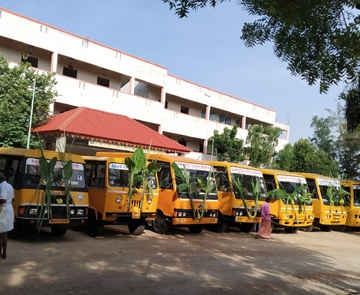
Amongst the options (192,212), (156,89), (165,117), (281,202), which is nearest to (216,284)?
(192,212)

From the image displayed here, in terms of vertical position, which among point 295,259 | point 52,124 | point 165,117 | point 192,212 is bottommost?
point 295,259

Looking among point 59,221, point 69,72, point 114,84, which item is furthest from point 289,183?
point 69,72

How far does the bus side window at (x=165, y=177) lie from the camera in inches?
499

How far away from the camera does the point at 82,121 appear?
18859 millimetres

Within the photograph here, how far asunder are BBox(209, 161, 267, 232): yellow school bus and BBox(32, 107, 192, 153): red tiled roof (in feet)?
13.2

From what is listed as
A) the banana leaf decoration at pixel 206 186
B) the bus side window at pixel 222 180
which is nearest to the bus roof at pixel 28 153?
the banana leaf decoration at pixel 206 186

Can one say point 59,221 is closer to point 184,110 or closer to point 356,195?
point 356,195

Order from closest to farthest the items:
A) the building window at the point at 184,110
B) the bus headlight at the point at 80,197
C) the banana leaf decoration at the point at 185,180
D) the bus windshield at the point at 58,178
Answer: the bus windshield at the point at 58,178 < the bus headlight at the point at 80,197 < the banana leaf decoration at the point at 185,180 < the building window at the point at 184,110

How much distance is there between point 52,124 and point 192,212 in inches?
386

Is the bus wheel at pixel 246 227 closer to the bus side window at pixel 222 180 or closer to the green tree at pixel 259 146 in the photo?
the bus side window at pixel 222 180

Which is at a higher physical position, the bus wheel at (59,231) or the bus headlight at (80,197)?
the bus headlight at (80,197)

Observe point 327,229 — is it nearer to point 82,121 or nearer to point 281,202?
point 281,202

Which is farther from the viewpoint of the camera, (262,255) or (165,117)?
(165,117)

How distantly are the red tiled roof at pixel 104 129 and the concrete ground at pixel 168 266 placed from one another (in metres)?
6.74
